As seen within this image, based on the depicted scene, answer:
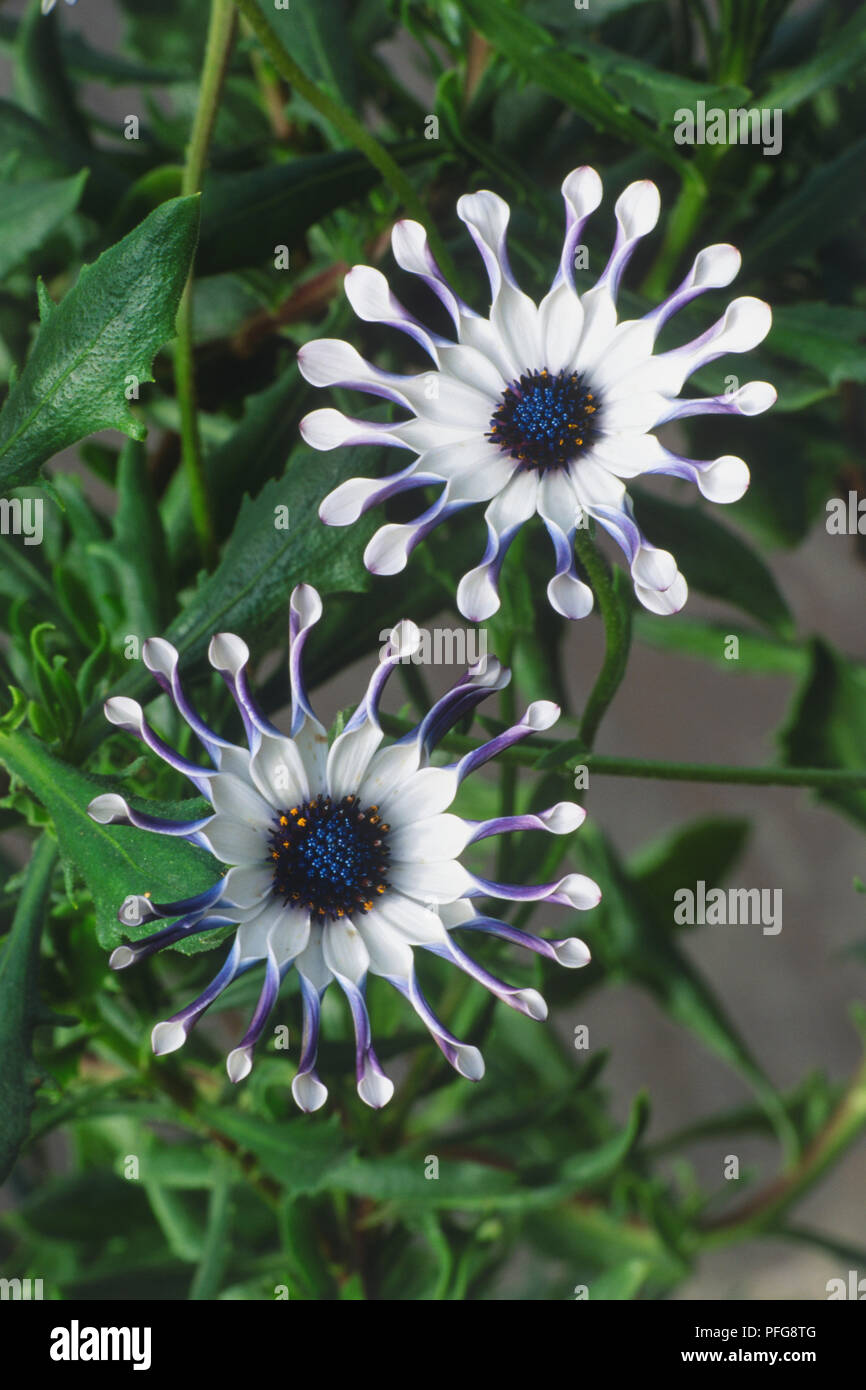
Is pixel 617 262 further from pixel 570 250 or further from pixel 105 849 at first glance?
pixel 105 849

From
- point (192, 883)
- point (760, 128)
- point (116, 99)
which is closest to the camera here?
point (192, 883)

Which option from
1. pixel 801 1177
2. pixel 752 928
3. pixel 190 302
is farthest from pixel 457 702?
pixel 752 928

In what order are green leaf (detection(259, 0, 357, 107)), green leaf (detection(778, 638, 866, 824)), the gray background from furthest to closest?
1. the gray background
2. green leaf (detection(778, 638, 866, 824))
3. green leaf (detection(259, 0, 357, 107))

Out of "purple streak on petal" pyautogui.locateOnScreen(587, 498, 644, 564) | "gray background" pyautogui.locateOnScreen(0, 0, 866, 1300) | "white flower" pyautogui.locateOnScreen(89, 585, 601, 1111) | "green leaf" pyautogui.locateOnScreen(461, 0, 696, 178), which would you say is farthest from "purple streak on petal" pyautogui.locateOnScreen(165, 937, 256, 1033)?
Result: "gray background" pyautogui.locateOnScreen(0, 0, 866, 1300)

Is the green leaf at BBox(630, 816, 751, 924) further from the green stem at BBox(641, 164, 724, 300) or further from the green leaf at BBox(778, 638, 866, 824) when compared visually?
the green stem at BBox(641, 164, 724, 300)

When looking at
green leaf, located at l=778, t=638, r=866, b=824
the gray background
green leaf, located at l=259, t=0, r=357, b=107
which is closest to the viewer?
green leaf, located at l=259, t=0, r=357, b=107

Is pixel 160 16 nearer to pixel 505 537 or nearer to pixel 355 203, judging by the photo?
pixel 355 203
